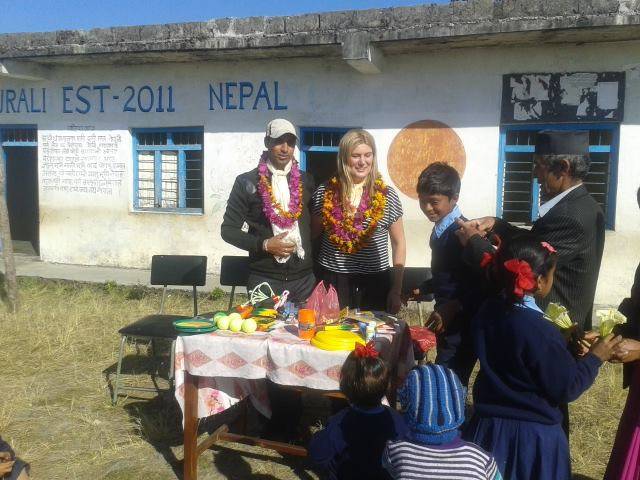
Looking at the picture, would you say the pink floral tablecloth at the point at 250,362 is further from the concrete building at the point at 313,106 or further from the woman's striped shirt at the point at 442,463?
the concrete building at the point at 313,106

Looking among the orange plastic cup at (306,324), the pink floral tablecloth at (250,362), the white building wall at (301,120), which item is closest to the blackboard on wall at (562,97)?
the white building wall at (301,120)

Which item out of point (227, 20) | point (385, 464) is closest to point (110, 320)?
point (227, 20)

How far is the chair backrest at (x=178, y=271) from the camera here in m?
5.33

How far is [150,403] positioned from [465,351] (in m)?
2.54

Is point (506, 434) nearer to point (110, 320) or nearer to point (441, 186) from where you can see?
point (441, 186)

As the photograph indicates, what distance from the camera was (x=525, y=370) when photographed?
222cm

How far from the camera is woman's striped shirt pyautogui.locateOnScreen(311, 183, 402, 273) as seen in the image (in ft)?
12.5

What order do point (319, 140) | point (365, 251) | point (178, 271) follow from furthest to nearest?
point (319, 140) → point (178, 271) → point (365, 251)

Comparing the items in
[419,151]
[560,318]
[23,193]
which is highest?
[419,151]

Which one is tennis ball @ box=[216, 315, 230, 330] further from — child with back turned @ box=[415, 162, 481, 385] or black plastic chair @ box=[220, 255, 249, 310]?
black plastic chair @ box=[220, 255, 249, 310]

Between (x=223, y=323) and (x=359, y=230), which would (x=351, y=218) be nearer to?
(x=359, y=230)

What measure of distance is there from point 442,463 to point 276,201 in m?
2.20

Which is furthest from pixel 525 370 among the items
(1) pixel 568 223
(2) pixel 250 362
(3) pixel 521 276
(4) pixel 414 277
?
(4) pixel 414 277

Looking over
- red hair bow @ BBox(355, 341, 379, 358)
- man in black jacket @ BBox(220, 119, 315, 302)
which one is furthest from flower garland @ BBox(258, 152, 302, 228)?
red hair bow @ BBox(355, 341, 379, 358)
